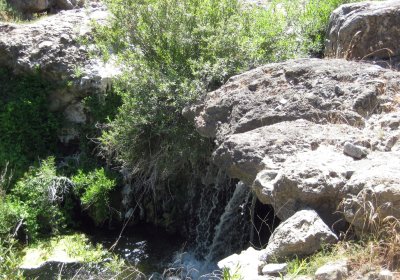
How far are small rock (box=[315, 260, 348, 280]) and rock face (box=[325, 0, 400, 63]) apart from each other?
12.6ft

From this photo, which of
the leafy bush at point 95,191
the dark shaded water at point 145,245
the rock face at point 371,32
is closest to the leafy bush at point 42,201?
the leafy bush at point 95,191

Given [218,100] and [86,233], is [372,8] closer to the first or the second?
[218,100]

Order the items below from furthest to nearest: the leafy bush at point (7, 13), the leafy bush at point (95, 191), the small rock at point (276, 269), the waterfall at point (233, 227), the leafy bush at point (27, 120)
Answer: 1. the leafy bush at point (7, 13)
2. the leafy bush at point (27, 120)
3. the leafy bush at point (95, 191)
4. the waterfall at point (233, 227)
5. the small rock at point (276, 269)

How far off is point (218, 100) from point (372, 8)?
2.57 metres

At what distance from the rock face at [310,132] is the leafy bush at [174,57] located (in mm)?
657

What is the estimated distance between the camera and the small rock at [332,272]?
426 centimetres

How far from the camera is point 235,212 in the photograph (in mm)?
7410

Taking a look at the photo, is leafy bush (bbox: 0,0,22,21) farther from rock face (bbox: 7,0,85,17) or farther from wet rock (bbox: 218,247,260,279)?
wet rock (bbox: 218,247,260,279)

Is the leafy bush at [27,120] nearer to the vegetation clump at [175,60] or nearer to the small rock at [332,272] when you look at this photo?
the vegetation clump at [175,60]

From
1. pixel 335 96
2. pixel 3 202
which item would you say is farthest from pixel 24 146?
pixel 335 96

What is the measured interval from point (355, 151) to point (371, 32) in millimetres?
2873

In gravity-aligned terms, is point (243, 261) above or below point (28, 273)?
above

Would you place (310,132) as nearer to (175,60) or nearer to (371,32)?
(371,32)

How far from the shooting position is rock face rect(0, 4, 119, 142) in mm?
9750
